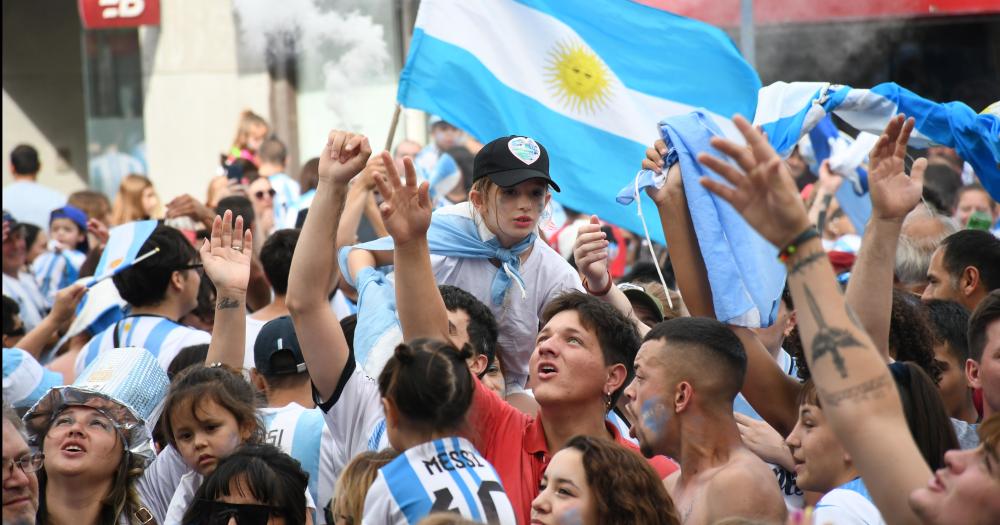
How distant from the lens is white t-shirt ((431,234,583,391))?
505 centimetres

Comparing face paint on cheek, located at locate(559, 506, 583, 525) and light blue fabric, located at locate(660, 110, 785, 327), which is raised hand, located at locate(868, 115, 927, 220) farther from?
face paint on cheek, located at locate(559, 506, 583, 525)

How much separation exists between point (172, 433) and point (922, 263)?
3.66 meters

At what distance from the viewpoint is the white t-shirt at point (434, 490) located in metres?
3.36

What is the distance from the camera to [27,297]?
886cm

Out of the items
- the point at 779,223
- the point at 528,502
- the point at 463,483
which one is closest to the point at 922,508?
the point at 779,223

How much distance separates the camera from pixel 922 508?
276 centimetres

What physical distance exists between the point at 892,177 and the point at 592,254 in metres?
1.16

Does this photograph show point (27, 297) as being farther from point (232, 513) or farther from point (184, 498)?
point (232, 513)

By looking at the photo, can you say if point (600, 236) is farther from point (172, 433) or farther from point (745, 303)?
point (172, 433)

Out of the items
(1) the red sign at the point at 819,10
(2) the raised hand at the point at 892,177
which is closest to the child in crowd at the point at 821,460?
(2) the raised hand at the point at 892,177

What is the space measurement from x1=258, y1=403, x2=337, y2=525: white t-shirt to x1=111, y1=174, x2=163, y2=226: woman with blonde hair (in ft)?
19.7

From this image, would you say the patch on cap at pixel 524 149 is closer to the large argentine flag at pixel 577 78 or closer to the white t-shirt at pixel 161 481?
the large argentine flag at pixel 577 78

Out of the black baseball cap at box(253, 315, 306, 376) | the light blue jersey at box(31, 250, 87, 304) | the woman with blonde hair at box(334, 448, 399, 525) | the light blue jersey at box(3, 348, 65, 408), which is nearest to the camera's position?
the woman with blonde hair at box(334, 448, 399, 525)

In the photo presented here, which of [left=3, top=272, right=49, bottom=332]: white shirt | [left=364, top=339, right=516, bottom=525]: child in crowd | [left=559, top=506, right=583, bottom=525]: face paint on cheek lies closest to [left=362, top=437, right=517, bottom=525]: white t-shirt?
[left=364, top=339, right=516, bottom=525]: child in crowd
